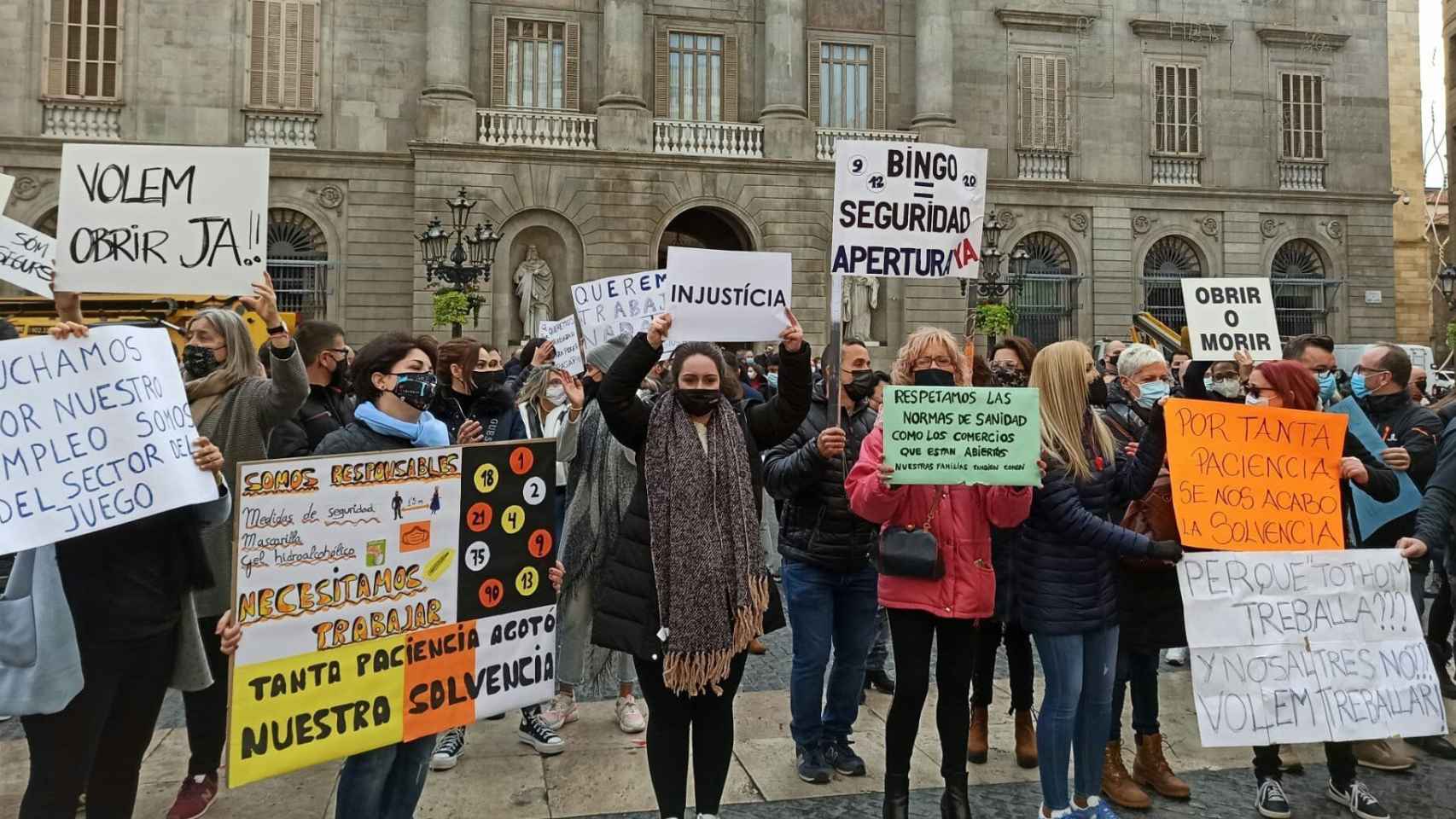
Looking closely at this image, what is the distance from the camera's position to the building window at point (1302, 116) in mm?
26375

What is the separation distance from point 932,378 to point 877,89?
21641 millimetres

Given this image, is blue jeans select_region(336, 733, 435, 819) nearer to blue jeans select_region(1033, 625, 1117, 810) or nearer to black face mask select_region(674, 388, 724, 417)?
black face mask select_region(674, 388, 724, 417)

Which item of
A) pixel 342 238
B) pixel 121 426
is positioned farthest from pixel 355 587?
pixel 342 238

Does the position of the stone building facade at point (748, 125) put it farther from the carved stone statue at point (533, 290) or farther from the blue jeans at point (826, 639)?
the blue jeans at point (826, 639)

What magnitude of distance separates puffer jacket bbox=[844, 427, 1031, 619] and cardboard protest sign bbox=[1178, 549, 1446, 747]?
0.95 metres

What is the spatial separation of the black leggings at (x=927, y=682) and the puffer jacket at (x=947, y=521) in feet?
0.30

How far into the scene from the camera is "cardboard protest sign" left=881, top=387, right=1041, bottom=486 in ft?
12.5

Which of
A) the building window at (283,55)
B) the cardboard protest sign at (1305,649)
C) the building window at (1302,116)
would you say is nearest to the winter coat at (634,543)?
the cardboard protest sign at (1305,649)

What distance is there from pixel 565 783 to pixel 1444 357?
125ft

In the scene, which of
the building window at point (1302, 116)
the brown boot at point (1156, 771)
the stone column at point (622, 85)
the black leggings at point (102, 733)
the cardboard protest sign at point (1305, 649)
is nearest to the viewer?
the black leggings at point (102, 733)

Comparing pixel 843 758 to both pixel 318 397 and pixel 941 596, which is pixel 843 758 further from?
pixel 318 397

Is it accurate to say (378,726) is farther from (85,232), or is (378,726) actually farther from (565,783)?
(85,232)

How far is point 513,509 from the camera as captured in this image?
3.93 m

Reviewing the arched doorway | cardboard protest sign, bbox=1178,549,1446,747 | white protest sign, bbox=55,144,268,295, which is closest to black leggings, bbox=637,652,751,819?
cardboard protest sign, bbox=1178,549,1446,747
